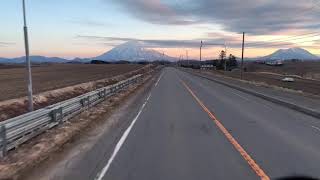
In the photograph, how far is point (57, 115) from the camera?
595 inches

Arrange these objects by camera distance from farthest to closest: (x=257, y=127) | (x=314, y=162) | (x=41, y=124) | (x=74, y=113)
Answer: (x=74, y=113), (x=257, y=127), (x=41, y=124), (x=314, y=162)

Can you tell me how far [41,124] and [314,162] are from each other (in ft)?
25.1

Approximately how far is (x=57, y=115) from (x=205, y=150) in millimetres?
6023

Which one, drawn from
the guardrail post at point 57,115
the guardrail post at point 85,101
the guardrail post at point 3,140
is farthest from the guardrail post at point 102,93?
the guardrail post at point 3,140

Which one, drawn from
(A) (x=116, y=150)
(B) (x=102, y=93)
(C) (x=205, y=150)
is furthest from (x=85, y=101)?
(C) (x=205, y=150)

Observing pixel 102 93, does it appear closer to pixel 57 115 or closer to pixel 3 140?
pixel 57 115

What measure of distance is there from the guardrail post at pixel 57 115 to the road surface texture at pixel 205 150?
6.90ft

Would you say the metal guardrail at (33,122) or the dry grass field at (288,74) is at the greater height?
the metal guardrail at (33,122)

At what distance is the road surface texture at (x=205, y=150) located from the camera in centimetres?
865

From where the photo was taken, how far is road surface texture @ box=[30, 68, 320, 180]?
865cm

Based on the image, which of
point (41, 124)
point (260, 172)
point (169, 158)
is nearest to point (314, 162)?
point (260, 172)

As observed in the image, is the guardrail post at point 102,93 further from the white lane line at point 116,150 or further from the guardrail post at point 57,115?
the guardrail post at point 57,115

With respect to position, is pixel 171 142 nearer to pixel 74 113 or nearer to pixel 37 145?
pixel 37 145

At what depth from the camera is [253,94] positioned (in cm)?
3550
